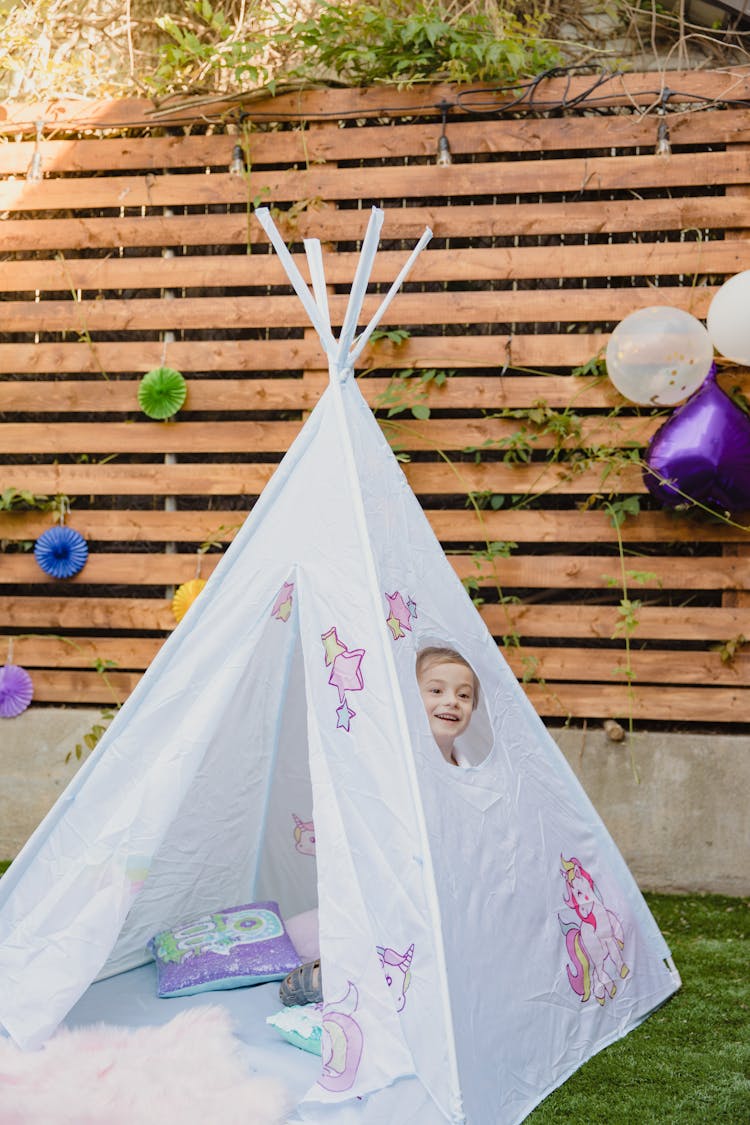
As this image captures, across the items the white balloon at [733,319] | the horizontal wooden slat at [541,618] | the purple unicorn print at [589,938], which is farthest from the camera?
the horizontal wooden slat at [541,618]

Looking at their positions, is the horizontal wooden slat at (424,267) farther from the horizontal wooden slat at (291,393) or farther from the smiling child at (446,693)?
the smiling child at (446,693)

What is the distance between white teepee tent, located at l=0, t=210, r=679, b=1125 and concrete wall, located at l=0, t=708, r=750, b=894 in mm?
668

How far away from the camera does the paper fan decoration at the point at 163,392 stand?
3.21 m

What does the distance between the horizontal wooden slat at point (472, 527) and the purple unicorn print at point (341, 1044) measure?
1592 millimetres

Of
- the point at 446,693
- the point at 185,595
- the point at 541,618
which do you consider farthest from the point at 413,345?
the point at 446,693

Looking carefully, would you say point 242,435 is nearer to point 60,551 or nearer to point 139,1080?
point 60,551

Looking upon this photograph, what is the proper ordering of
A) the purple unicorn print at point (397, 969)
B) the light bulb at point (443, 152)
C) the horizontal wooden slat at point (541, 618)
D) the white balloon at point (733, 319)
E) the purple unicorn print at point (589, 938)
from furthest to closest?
the light bulb at point (443, 152) < the horizontal wooden slat at point (541, 618) < the white balloon at point (733, 319) < the purple unicorn print at point (589, 938) < the purple unicorn print at point (397, 969)

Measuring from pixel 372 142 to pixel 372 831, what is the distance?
7.14ft

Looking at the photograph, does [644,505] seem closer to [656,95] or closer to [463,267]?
[463,267]

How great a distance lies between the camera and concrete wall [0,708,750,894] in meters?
3.02

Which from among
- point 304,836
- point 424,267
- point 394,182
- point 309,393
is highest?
point 394,182

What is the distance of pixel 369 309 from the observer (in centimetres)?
316

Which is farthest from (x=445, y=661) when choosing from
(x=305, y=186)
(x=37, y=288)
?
(x=37, y=288)

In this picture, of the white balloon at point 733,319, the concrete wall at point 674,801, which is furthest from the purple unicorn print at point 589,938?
the white balloon at point 733,319
